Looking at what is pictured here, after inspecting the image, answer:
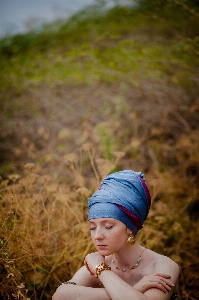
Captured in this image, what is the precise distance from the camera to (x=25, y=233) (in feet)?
8.02

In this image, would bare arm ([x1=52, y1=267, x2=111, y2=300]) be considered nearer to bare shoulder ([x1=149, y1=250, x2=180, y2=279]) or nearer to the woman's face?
the woman's face

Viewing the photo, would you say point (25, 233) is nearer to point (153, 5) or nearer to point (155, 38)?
point (153, 5)

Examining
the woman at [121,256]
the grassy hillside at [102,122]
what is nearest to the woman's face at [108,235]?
the woman at [121,256]

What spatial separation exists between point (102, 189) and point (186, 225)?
2170mm

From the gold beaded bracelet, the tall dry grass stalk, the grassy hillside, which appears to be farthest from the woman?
the grassy hillside

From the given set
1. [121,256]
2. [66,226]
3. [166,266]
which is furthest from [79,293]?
[66,226]

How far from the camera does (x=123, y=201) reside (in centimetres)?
183

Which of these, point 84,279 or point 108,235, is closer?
point 108,235

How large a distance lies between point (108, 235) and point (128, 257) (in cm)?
30

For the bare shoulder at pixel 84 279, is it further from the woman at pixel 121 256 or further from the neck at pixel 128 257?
the neck at pixel 128 257

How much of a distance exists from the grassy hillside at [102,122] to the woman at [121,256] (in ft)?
1.92

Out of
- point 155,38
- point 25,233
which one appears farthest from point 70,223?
point 155,38

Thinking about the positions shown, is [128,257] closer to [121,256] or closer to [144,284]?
[121,256]

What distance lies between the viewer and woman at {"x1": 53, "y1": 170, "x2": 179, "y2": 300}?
5.63 feet
